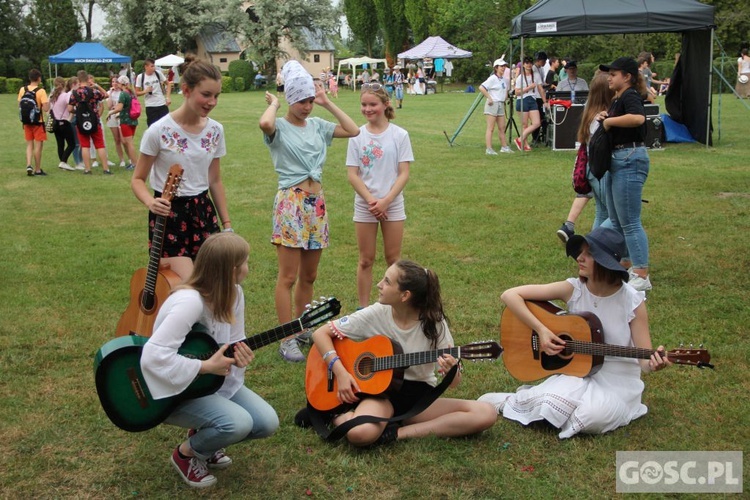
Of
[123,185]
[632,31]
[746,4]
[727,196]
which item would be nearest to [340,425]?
[727,196]

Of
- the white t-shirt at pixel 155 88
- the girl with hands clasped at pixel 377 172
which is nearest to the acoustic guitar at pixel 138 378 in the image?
the girl with hands clasped at pixel 377 172

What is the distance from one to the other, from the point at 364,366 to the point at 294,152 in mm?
1800

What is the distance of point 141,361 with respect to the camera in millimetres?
3500

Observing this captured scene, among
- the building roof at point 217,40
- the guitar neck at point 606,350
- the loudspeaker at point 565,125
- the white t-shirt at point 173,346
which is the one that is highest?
the building roof at point 217,40

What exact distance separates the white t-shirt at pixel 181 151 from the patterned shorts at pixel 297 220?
0.67 metres

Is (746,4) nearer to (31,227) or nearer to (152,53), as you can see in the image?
(31,227)

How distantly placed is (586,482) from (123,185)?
1113 centimetres

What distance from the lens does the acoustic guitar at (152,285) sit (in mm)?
4559

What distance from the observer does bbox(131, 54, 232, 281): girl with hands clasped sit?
15.4 feet

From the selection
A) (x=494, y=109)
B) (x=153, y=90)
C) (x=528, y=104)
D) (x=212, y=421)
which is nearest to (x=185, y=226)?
(x=212, y=421)

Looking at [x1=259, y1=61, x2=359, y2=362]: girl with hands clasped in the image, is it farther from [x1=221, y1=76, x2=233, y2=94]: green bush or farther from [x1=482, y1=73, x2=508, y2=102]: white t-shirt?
[x1=221, y1=76, x2=233, y2=94]: green bush

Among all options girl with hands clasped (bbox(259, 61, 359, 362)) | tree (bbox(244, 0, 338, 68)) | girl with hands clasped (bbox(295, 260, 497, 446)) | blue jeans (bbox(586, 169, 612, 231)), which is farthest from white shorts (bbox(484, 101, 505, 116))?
tree (bbox(244, 0, 338, 68))

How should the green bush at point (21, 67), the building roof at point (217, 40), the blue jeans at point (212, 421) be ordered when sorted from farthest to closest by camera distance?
the building roof at point (217, 40)
the green bush at point (21, 67)
the blue jeans at point (212, 421)
